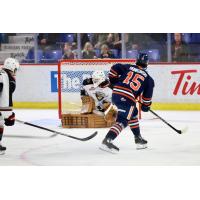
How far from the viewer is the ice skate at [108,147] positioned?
480 centimetres

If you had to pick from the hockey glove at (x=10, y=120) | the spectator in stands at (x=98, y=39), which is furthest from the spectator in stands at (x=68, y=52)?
the hockey glove at (x=10, y=120)

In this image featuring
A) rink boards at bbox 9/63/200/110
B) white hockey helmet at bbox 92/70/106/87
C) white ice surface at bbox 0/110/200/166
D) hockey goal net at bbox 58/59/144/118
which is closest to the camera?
white ice surface at bbox 0/110/200/166

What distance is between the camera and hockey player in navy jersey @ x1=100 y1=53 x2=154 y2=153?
4887mm

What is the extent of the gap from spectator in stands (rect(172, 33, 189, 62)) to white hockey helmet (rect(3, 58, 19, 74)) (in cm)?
102

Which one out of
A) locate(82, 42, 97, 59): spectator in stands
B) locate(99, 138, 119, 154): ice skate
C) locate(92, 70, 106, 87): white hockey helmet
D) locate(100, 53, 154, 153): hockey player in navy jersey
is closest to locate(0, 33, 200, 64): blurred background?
locate(82, 42, 97, 59): spectator in stands

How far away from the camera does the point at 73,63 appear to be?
206 inches

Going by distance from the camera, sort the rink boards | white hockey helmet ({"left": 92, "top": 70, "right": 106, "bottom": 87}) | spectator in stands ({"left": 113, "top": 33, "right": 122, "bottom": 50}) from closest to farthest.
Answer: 1. spectator in stands ({"left": 113, "top": 33, "right": 122, "bottom": 50})
2. the rink boards
3. white hockey helmet ({"left": 92, "top": 70, "right": 106, "bottom": 87})

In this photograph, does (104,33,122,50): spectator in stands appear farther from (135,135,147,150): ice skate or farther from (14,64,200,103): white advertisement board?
(135,135,147,150): ice skate

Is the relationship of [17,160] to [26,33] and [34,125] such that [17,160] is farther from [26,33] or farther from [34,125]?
[26,33]

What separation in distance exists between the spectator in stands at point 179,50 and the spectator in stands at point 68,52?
0.66 metres

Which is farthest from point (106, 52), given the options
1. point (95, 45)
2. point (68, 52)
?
point (68, 52)

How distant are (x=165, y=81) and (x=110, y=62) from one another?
552 mm

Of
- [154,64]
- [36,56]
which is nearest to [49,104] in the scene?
[36,56]

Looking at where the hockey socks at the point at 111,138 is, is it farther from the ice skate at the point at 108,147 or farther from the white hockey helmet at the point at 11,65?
the white hockey helmet at the point at 11,65
